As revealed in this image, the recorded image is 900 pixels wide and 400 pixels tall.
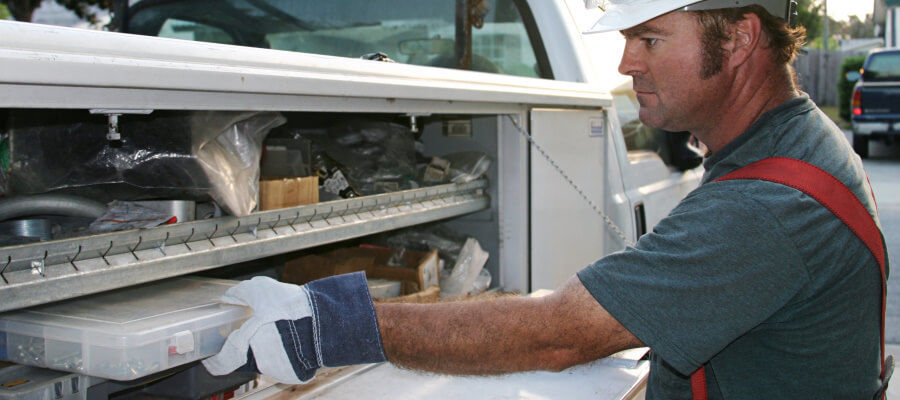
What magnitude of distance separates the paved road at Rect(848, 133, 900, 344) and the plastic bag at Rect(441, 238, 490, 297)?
1.25m

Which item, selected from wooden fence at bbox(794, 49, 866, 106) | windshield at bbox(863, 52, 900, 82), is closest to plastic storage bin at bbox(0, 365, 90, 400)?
windshield at bbox(863, 52, 900, 82)

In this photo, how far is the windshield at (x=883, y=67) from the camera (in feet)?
37.3

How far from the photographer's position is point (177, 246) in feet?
4.59

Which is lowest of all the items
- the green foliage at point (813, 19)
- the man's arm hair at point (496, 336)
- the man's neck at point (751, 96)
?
the man's arm hair at point (496, 336)

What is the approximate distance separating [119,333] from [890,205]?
8546 mm

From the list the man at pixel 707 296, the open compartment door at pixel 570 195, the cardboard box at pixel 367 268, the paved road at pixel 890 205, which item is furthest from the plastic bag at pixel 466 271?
the paved road at pixel 890 205

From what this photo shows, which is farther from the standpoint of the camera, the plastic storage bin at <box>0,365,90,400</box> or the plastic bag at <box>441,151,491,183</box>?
the plastic bag at <box>441,151,491,183</box>

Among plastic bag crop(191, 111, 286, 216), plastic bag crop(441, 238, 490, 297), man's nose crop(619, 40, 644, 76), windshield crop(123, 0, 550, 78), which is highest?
windshield crop(123, 0, 550, 78)

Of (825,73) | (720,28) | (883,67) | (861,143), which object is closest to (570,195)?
(720,28)

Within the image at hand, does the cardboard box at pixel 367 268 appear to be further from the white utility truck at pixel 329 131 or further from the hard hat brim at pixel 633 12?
the hard hat brim at pixel 633 12

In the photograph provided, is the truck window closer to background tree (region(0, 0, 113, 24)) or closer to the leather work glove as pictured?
the leather work glove

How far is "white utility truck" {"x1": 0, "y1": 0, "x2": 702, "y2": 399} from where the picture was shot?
3.81ft

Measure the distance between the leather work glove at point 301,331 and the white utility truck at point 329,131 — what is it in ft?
0.29

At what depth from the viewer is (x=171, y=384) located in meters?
1.46
